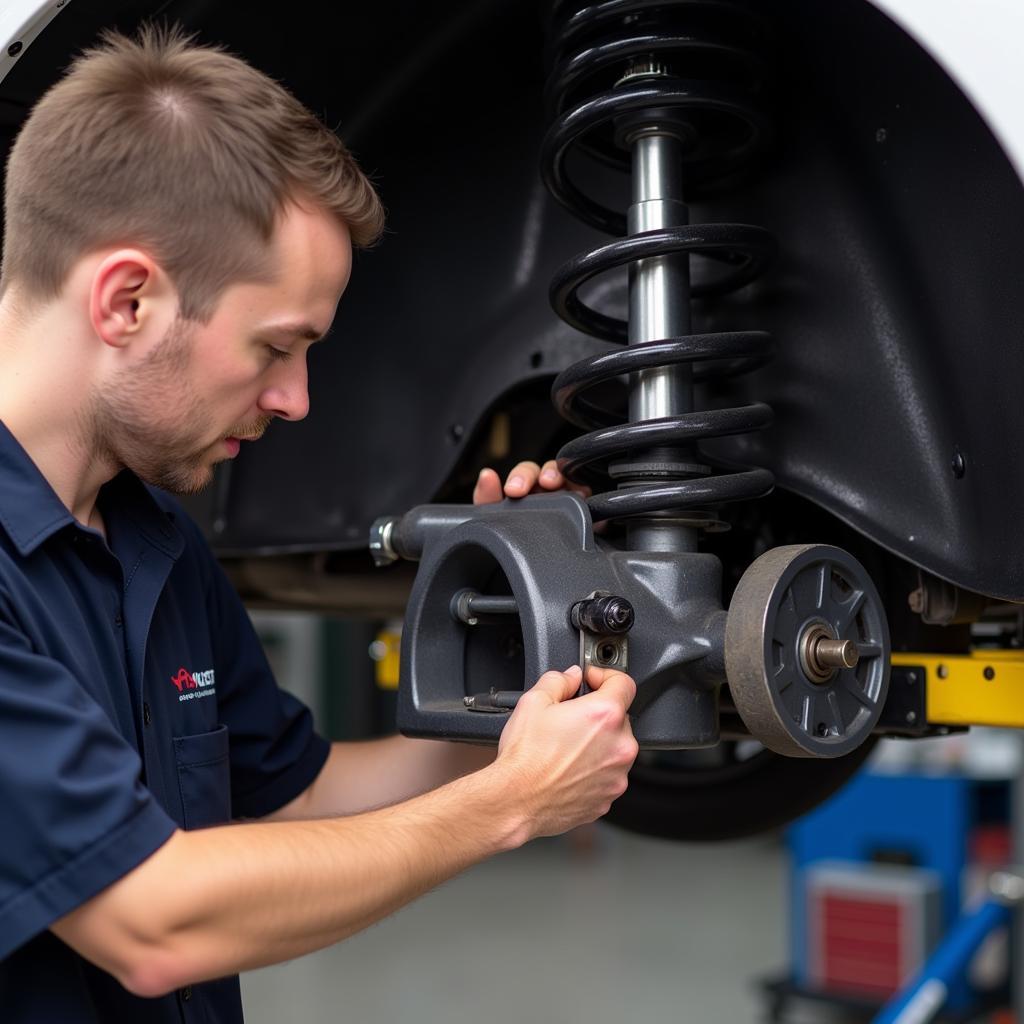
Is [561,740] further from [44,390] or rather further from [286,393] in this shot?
[44,390]

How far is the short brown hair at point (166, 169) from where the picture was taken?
2.66 ft

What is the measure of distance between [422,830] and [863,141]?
0.63 meters

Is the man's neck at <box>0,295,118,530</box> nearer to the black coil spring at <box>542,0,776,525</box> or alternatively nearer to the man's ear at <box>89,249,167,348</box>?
the man's ear at <box>89,249,167,348</box>

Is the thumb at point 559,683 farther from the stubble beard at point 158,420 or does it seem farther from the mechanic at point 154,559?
the stubble beard at point 158,420

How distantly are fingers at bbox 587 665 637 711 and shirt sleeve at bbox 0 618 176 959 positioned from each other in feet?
0.92

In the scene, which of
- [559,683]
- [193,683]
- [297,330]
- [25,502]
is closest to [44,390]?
[25,502]

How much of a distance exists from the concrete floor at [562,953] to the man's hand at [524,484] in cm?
244

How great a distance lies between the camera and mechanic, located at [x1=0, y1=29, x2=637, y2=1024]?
0.69 metres

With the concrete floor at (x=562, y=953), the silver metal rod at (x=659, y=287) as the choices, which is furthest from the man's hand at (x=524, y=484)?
the concrete floor at (x=562, y=953)

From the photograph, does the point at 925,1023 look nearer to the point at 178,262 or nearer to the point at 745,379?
the point at 745,379

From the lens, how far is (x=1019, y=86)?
27.8 inches

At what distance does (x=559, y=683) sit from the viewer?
0.79 metres

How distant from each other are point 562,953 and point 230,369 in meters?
3.20

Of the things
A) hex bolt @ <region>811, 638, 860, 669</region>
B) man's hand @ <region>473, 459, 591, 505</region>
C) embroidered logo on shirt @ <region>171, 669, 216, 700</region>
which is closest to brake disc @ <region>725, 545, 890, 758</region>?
hex bolt @ <region>811, 638, 860, 669</region>
